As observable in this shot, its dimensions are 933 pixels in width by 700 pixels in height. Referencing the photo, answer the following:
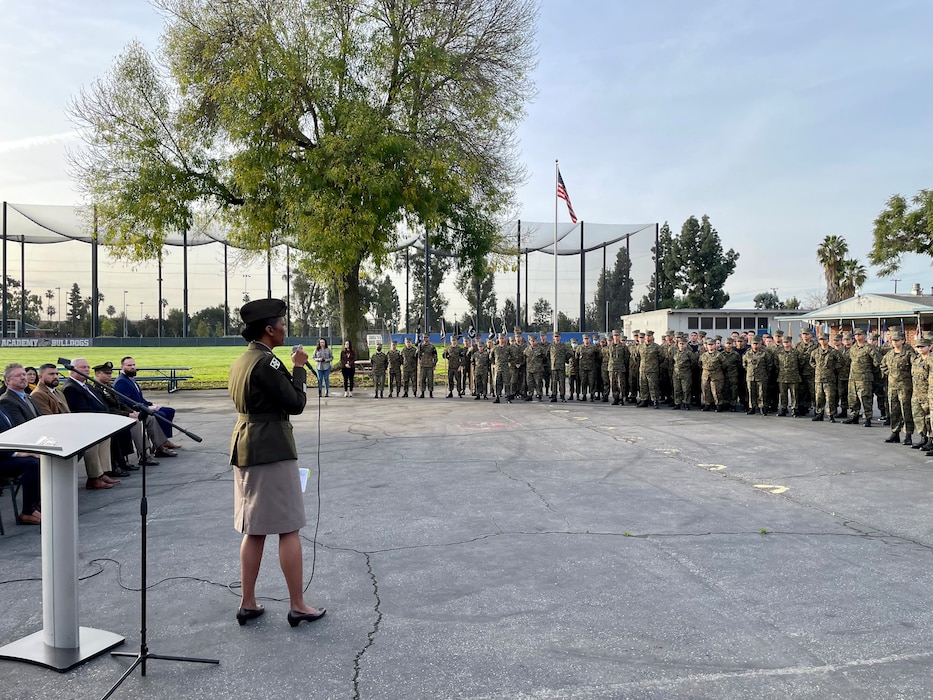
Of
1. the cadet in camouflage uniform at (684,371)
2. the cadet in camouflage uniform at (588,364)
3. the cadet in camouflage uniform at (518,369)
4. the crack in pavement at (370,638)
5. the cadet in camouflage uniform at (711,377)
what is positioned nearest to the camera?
the crack in pavement at (370,638)

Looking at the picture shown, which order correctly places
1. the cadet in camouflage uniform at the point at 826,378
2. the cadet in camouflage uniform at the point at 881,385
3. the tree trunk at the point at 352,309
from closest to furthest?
the cadet in camouflage uniform at the point at 881,385 → the cadet in camouflage uniform at the point at 826,378 → the tree trunk at the point at 352,309

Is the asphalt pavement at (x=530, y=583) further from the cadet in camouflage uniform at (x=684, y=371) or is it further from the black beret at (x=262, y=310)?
the cadet in camouflage uniform at (x=684, y=371)

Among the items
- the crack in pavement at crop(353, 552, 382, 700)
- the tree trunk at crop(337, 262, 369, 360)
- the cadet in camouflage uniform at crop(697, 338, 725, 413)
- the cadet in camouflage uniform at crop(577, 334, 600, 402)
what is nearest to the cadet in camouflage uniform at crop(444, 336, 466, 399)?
the cadet in camouflage uniform at crop(577, 334, 600, 402)

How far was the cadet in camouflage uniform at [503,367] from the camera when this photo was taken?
57.7 feet

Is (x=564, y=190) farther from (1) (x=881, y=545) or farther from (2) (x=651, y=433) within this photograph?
(1) (x=881, y=545)

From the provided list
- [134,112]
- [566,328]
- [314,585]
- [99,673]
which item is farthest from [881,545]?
[566,328]

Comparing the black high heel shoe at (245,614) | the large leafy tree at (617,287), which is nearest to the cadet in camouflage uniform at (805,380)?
the black high heel shoe at (245,614)

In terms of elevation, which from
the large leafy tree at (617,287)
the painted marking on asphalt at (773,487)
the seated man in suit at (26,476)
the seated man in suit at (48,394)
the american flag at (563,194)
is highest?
the american flag at (563,194)

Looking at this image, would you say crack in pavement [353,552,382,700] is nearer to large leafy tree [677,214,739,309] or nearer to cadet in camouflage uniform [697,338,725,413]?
cadet in camouflage uniform [697,338,725,413]

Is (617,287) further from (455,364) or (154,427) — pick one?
(154,427)

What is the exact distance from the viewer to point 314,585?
4.49 m

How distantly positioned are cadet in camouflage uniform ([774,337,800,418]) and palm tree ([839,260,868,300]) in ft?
166

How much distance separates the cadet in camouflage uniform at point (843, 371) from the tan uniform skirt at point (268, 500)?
41.3 feet

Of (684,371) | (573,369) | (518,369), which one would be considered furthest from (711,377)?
(518,369)
